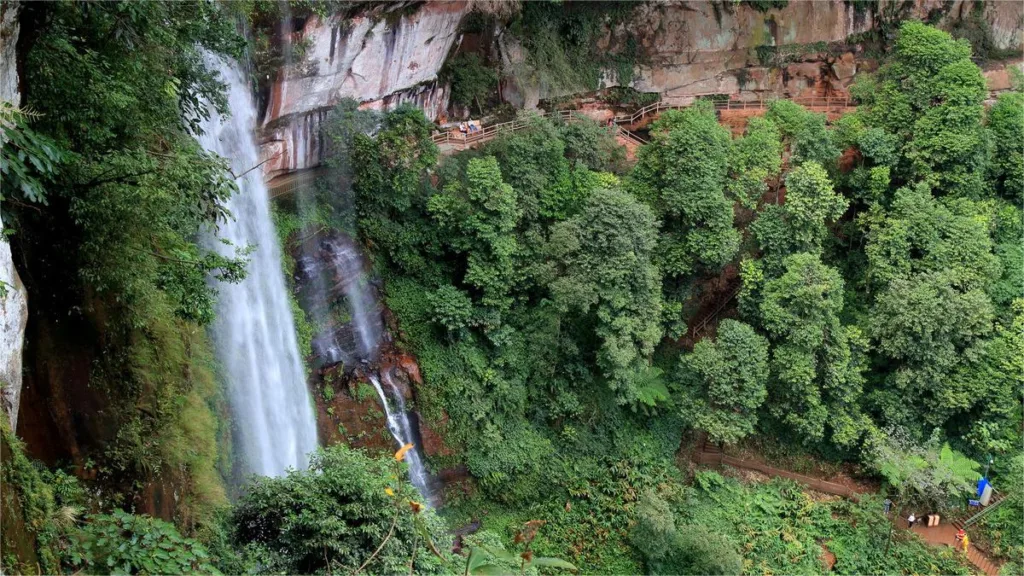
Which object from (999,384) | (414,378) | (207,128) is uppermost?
(207,128)

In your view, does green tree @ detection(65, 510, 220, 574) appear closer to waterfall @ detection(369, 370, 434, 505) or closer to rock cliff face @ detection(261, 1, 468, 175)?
rock cliff face @ detection(261, 1, 468, 175)

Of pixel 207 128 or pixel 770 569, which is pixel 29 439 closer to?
pixel 207 128

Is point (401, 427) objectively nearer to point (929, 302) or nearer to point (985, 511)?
point (929, 302)

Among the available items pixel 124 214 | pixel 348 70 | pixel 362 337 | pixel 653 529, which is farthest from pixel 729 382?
pixel 124 214

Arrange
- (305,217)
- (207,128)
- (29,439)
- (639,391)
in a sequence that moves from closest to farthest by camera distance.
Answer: (29,439) < (207,128) < (305,217) < (639,391)

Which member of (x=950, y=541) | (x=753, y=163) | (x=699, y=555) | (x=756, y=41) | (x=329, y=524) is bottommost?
(x=950, y=541)

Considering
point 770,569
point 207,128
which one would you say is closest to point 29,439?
point 207,128

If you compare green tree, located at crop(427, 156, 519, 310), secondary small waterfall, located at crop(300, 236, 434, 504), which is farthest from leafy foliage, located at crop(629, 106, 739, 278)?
secondary small waterfall, located at crop(300, 236, 434, 504)
